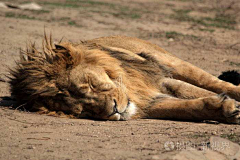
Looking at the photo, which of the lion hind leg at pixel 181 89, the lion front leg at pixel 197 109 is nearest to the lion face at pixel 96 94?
the lion front leg at pixel 197 109

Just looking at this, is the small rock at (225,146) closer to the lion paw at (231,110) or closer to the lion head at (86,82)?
the lion paw at (231,110)

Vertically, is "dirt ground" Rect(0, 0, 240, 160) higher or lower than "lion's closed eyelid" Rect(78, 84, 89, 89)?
lower

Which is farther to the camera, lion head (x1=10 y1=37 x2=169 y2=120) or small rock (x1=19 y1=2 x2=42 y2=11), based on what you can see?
small rock (x1=19 y1=2 x2=42 y2=11)

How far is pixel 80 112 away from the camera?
15.3 ft

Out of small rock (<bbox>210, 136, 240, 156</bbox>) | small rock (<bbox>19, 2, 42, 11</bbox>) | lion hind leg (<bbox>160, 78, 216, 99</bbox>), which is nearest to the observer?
small rock (<bbox>210, 136, 240, 156</bbox>)

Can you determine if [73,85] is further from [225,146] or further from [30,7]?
[30,7]

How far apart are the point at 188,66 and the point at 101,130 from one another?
159 cm

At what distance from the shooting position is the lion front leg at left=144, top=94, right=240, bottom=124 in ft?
13.9

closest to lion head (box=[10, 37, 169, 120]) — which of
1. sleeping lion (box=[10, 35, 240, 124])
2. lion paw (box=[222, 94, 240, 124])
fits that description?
sleeping lion (box=[10, 35, 240, 124])

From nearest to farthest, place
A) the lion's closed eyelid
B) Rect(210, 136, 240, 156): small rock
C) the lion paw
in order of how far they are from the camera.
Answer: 1. Rect(210, 136, 240, 156): small rock
2. the lion paw
3. the lion's closed eyelid

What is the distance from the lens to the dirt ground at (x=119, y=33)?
3.78m

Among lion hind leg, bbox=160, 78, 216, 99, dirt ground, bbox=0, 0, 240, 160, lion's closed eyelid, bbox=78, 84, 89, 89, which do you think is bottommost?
dirt ground, bbox=0, 0, 240, 160

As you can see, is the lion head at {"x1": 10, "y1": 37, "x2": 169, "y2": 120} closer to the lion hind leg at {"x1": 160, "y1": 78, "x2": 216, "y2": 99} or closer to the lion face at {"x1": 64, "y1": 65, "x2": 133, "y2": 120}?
the lion face at {"x1": 64, "y1": 65, "x2": 133, "y2": 120}

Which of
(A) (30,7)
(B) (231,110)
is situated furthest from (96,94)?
(A) (30,7)
